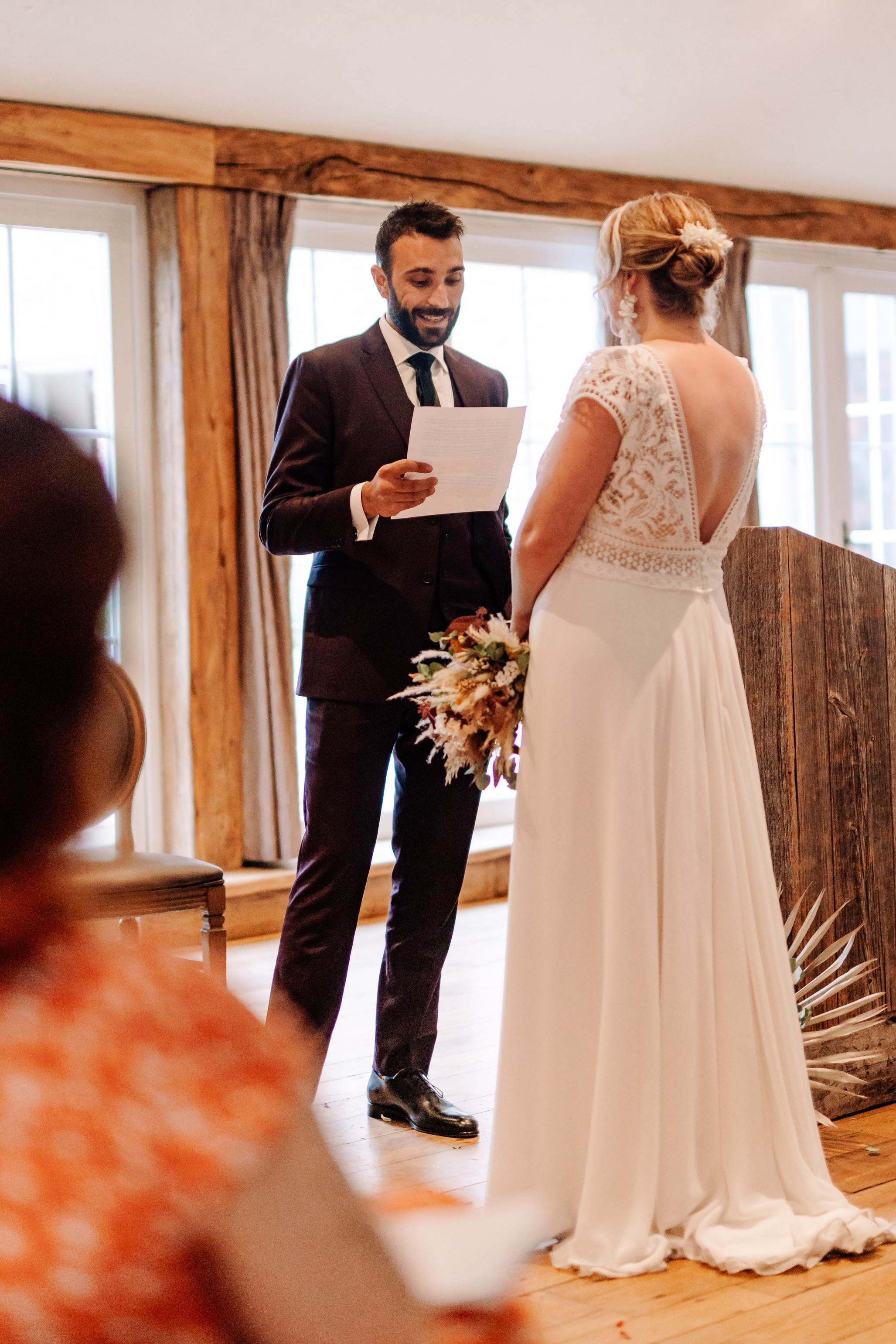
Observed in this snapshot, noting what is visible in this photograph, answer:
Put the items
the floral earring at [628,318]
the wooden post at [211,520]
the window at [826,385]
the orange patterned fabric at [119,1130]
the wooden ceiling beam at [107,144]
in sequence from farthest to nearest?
the window at [826,385] < the wooden post at [211,520] < the wooden ceiling beam at [107,144] < the floral earring at [628,318] < the orange patterned fabric at [119,1130]

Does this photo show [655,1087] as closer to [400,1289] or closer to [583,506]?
[583,506]

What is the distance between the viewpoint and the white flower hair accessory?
7.10 ft

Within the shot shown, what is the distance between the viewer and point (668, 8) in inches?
175

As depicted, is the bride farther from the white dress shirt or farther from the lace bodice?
the white dress shirt

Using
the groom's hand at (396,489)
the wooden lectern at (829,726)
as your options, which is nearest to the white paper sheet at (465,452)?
the groom's hand at (396,489)

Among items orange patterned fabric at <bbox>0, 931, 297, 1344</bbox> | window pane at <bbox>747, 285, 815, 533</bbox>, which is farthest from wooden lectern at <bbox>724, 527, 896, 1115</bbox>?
window pane at <bbox>747, 285, 815, 533</bbox>

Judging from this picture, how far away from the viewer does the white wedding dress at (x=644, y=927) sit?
2.12 m

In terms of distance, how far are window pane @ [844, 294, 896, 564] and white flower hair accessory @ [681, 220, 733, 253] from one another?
4.56m

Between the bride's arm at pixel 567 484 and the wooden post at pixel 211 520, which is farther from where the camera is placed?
the wooden post at pixel 211 520

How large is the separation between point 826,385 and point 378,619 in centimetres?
446

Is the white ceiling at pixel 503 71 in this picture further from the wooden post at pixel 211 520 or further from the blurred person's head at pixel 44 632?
the blurred person's head at pixel 44 632

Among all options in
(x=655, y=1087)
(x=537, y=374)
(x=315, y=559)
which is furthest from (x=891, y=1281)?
(x=537, y=374)

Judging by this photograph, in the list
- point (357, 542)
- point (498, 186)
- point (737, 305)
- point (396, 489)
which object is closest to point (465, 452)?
point (396, 489)

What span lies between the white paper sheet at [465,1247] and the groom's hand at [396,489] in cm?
181
